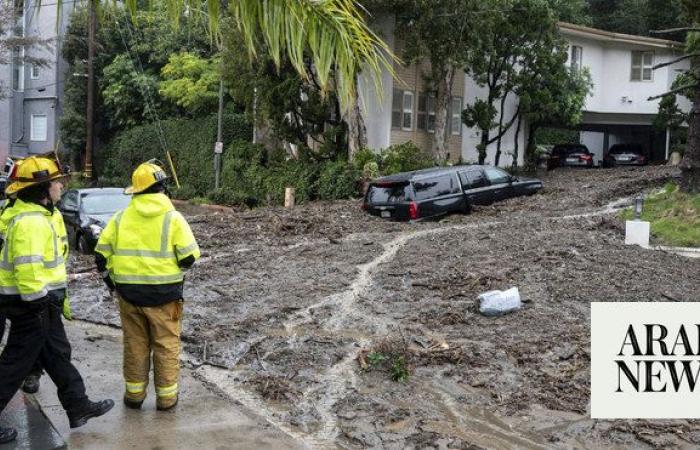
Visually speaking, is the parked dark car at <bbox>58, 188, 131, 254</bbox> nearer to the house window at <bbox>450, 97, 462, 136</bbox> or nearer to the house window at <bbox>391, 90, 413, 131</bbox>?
the house window at <bbox>391, 90, 413, 131</bbox>

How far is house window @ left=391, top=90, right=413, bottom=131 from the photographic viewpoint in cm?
2881

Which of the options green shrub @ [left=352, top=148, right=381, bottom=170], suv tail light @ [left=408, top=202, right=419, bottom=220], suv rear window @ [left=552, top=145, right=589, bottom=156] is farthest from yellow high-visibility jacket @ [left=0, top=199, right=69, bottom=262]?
suv rear window @ [left=552, top=145, right=589, bottom=156]

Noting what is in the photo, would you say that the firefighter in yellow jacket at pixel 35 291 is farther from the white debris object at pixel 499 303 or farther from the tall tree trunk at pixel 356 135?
the tall tree trunk at pixel 356 135

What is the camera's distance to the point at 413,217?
58.5 ft

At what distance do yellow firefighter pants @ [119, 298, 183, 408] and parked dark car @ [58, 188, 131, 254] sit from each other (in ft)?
32.2

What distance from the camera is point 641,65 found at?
37344 millimetres

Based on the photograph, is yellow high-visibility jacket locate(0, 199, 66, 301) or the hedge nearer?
yellow high-visibility jacket locate(0, 199, 66, 301)

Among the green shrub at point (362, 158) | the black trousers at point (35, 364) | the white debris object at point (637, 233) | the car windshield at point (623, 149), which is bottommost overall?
the black trousers at point (35, 364)

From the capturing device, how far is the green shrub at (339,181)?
A: 81.6 feet

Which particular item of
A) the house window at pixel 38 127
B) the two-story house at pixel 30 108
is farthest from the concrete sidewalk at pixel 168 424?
the house window at pixel 38 127

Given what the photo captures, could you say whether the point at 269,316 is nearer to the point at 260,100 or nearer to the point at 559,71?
the point at 260,100

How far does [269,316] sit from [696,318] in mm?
5271

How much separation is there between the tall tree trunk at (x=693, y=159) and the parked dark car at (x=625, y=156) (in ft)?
72.8

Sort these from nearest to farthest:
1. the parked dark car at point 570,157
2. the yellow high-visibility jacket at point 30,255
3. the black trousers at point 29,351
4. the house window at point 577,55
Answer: the yellow high-visibility jacket at point 30,255 < the black trousers at point 29,351 < the house window at point 577,55 < the parked dark car at point 570,157
